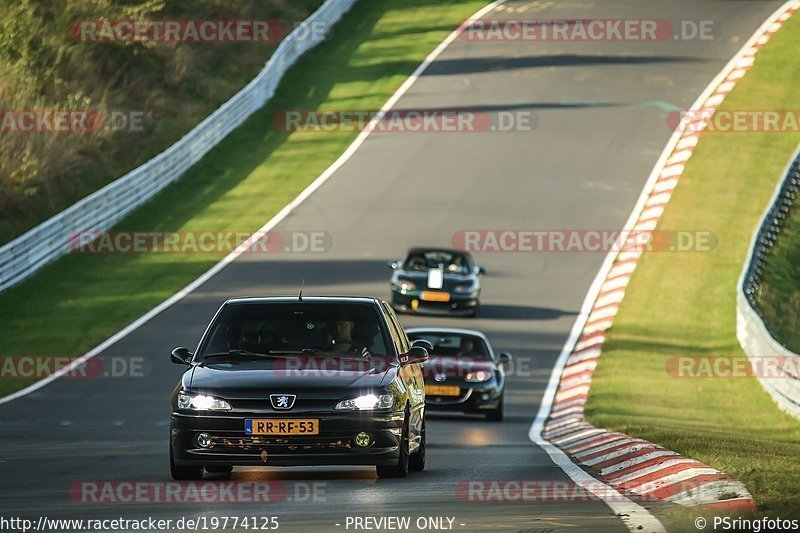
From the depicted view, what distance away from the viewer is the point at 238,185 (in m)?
41.0

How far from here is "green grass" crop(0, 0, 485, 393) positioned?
1171 inches

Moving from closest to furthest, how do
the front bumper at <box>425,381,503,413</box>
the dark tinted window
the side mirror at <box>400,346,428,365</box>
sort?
1. the side mirror at <box>400,346,428,365</box>
2. the dark tinted window
3. the front bumper at <box>425,381,503,413</box>

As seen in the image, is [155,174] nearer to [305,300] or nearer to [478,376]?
[478,376]

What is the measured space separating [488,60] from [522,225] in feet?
49.1

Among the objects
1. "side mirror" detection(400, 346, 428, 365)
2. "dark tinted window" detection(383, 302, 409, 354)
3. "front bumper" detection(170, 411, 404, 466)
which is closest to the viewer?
"front bumper" detection(170, 411, 404, 466)

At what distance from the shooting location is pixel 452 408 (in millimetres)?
22812

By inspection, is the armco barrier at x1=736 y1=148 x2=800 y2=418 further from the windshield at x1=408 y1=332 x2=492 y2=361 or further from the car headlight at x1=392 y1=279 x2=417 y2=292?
the car headlight at x1=392 y1=279 x2=417 y2=292

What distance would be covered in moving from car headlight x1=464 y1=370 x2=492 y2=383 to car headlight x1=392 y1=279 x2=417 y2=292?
9.38 metres

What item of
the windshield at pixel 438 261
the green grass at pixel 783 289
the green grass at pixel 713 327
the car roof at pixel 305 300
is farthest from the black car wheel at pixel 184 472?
the green grass at pixel 783 289

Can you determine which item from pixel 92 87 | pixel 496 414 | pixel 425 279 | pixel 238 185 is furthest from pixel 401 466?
pixel 92 87

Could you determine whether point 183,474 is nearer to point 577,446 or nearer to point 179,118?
point 577,446

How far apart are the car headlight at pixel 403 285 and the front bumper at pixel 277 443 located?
1980 centimetres

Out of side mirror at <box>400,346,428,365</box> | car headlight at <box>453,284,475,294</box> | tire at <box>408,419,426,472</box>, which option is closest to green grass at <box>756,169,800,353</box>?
car headlight at <box>453,284,475,294</box>

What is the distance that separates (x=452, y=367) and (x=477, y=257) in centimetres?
1394
